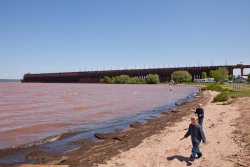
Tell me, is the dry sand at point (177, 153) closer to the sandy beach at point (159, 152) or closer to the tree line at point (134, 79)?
A: the sandy beach at point (159, 152)

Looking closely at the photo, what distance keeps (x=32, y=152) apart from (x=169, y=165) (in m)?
7.08

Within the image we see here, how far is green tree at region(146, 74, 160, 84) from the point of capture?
569 ft

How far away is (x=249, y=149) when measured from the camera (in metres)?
12.6

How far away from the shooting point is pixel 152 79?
17475 centimetres

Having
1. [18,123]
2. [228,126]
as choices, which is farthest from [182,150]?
[18,123]

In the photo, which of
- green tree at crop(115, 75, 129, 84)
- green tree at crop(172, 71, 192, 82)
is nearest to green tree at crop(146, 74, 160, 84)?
green tree at crop(172, 71, 192, 82)

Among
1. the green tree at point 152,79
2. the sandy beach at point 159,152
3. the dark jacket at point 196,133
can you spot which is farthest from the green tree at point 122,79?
the dark jacket at point 196,133

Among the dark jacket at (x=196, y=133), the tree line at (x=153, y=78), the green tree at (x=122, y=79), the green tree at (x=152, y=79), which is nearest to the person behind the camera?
the dark jacket at (x=196, y=133)

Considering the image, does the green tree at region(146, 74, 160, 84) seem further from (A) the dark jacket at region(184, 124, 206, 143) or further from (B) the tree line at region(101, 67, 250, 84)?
(A) the dark jacket at region(184, 124, 206, 143)

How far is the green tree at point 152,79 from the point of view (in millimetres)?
173375

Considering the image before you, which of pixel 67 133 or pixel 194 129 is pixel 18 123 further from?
pixel 194 129

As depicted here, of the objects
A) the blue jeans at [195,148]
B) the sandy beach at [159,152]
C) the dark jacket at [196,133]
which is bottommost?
the sandy beach at [159,152]

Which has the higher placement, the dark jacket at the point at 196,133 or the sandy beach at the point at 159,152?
the dark jacket at the point at 196,133

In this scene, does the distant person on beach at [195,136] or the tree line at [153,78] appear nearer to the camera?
the distant person on beach at [195,136]
